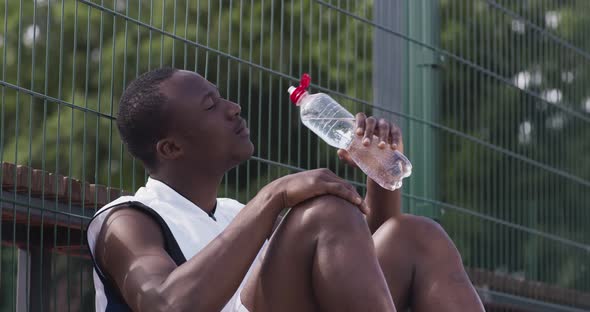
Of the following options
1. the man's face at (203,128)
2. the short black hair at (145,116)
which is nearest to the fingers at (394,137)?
the man's face at (203,128)

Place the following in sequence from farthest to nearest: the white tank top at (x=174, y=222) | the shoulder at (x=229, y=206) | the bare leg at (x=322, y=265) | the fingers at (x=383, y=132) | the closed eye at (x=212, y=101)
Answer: the shoulder at (x=229, y=206) → the closed eye at (x=212, y=101) → the fingers at (x=383, y=132) → the white tank top at (x=174, y=222) → the bare leg at (x=322, y=265)

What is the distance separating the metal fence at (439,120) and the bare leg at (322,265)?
3.08 feet

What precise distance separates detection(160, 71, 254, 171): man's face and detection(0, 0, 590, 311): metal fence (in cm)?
45

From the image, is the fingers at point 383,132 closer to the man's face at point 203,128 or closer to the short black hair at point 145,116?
the man's face at point 203,128

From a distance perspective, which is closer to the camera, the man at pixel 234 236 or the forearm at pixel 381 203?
the man at pixel 234 236

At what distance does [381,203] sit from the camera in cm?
360

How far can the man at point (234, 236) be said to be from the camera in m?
2.81

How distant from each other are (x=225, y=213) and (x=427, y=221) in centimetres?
51

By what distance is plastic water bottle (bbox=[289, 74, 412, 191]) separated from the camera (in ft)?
11.2

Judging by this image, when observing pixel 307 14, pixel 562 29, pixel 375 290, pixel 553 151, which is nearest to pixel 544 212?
pixel 553 151

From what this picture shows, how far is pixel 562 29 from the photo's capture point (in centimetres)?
676

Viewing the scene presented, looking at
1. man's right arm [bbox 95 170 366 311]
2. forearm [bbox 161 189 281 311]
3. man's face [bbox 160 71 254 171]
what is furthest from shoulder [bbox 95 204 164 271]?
man's face [bbox 160 71 254 171]

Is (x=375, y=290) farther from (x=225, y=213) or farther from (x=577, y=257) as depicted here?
(x=577, y=257)

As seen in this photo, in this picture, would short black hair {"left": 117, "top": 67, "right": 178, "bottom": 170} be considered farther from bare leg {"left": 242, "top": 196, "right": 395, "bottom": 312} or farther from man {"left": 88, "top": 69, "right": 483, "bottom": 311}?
bare leg {"left": 242, "top": 196, "right": 395, "bottom": 312}
